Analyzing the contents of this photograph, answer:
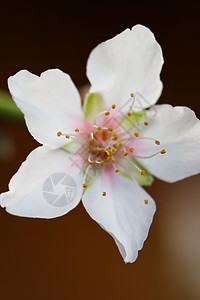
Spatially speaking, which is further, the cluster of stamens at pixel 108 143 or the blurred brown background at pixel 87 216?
the blurred brown background at pixel 87 216

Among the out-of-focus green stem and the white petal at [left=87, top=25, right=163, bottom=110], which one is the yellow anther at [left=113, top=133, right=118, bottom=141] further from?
the out-of-focus green stem

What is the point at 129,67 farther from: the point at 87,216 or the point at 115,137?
the point at 87,216

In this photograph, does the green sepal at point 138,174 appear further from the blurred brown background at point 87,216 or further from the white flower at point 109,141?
the blurred brown background at point 87,216

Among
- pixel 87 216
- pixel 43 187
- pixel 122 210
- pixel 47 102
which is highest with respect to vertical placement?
pixel 47 102

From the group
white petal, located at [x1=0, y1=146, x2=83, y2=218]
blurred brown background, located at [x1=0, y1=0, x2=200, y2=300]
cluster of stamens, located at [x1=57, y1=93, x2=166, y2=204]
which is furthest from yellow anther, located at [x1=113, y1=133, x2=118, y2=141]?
blurred brown background, located at [x1=0, y1=0, x2=200, y2=300]

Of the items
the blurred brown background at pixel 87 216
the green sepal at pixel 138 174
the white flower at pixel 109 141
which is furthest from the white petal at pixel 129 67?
the blurred brown background at pixel 87 216

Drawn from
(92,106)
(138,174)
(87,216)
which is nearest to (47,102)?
(92,106)
